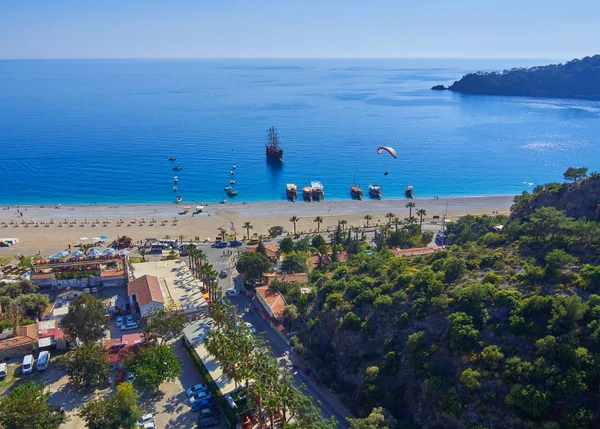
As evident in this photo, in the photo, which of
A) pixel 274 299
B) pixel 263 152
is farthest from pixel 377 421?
pixel 263 152

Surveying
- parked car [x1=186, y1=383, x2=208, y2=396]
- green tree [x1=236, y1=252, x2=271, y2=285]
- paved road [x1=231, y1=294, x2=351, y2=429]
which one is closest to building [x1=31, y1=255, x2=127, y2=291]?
green tree [x1=236, y1=252, x2=271, y2=285]

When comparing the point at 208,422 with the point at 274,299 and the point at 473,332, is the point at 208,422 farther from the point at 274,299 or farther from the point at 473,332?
the point at 473,332

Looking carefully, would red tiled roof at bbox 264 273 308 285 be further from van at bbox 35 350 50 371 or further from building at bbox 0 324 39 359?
building at bbox 0 324 39 359

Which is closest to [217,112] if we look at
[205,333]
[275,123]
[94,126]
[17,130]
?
[275,123]

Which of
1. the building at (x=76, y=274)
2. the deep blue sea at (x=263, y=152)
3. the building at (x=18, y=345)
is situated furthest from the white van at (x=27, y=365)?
the deep blue sea at (x=263, y=152)

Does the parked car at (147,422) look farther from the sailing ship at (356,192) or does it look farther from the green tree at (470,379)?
the sailing ship at (356,192)

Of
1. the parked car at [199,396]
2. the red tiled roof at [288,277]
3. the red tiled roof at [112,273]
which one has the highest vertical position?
the red tiled roof at [112,273]

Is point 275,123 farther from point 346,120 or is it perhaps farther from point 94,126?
point 94,126
